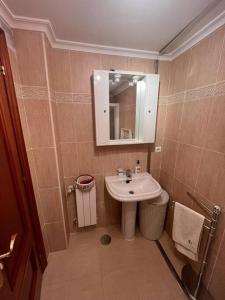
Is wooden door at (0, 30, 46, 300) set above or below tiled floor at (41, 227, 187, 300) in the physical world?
above

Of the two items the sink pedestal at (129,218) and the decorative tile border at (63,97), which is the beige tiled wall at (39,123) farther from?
the sink pedestal at (129,218)

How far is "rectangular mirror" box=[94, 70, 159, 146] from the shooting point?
4.66 ft

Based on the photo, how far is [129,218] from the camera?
1696 mm

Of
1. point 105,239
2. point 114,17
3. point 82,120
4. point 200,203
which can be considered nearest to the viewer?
point 114,17

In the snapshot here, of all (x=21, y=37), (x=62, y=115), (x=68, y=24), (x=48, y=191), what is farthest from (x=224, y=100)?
(x=48, y=191)

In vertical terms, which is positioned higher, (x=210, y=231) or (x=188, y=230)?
(x=210, y=231)

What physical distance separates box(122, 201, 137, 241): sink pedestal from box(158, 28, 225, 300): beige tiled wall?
1.75ft

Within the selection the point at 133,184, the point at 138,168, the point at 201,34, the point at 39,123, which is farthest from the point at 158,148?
the point at 39,123

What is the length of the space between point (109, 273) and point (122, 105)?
1787 mm

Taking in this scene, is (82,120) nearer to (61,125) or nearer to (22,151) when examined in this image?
(61,125)

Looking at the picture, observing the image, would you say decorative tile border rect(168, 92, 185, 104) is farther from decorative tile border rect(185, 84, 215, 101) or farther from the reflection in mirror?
the reflection in mirror

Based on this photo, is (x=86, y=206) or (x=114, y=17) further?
(x=86, y=206)

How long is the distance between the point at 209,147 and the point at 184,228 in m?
0.78

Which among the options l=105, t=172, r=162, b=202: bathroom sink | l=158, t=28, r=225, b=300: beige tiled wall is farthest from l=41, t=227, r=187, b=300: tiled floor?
l=105, t=172, r=162, b=202: bathroom sink
